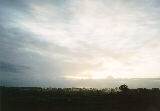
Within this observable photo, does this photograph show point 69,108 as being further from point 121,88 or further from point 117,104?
point 121,88

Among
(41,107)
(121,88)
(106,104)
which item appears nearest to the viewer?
(41,107)

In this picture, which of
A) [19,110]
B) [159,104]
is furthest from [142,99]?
[19,110]

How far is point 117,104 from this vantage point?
58.5 meters

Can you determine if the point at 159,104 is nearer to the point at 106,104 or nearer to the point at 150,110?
the point at 150,110

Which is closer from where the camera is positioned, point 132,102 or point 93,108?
point 93,108

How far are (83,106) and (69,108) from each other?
4.36 metres

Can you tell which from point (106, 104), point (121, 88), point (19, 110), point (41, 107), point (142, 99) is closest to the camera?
point (19, 110)

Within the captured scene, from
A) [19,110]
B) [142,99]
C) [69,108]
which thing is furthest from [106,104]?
[19,110]

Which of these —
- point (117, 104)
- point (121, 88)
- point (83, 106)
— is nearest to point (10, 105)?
point (83, 106)

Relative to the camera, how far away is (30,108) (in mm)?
52094

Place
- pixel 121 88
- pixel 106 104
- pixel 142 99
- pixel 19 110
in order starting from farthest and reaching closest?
pixel 121 88
pixel 142 99
pixel 106 104
pixel 19 110

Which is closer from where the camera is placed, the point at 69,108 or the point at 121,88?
the point at 69,108

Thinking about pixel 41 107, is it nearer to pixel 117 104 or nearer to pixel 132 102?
pixel 117 104

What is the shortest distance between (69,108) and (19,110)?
14239 millimetres
